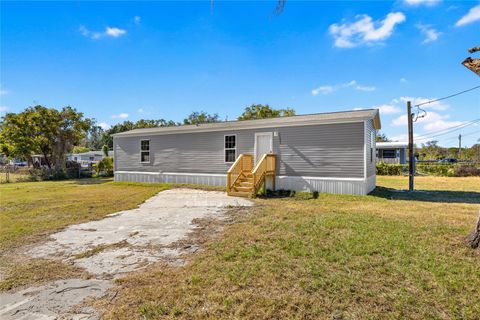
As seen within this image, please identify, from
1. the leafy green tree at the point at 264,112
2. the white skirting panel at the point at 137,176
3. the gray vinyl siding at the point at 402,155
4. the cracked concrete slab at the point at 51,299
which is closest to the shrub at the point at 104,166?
Answer: the white skirting panel at the point at 137,176

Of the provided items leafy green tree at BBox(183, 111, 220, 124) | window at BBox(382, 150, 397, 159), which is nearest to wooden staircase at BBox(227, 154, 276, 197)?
window at BBox(382, 150, 397, 159)

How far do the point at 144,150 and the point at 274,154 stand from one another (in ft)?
26.8

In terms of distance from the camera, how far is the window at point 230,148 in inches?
493

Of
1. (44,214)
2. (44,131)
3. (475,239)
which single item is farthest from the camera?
(44,131)

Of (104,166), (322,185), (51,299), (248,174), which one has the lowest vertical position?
(51,299)

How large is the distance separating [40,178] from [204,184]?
564 inches

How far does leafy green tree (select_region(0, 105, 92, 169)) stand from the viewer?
19.0m

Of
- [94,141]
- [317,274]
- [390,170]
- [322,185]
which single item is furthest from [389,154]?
[94,141]

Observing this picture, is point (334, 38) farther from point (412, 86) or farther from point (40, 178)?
point (40, 178)

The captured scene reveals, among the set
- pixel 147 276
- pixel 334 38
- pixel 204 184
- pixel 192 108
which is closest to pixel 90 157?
pixel 192 108

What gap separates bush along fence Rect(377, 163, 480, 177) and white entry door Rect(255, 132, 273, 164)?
14.4 metres

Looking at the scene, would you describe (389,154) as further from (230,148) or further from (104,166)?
(104,166)

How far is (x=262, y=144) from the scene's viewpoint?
38.8 ft

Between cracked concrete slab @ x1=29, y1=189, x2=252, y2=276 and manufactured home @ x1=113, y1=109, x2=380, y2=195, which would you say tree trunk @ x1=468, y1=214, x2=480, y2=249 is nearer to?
cracked concrete slab @ x1=29, y1=189, x2=252, y2=276
